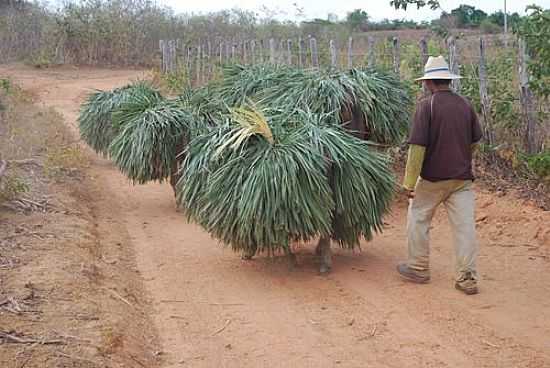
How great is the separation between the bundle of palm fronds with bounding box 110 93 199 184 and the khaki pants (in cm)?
332

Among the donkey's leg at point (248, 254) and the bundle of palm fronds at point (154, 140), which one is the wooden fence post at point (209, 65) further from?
the donkey's leg at point (248, 254)

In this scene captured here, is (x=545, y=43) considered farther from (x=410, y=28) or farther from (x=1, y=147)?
(x=410, y=28)

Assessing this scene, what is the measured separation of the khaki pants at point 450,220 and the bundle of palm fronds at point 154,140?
332 cm

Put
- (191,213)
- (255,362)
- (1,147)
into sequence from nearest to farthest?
1. (255,362)
2. (191,213)
3. (1,147)

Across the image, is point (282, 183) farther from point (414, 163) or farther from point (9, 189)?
point (9, 189)

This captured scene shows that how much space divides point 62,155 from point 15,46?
19733 millimetres

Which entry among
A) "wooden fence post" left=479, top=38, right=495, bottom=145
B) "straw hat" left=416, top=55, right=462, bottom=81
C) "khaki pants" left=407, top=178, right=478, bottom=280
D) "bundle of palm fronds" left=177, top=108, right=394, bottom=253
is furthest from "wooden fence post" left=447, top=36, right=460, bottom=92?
"khaki pants" left=407, top=178, right=478, bottom=280

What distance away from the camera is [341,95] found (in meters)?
8.12

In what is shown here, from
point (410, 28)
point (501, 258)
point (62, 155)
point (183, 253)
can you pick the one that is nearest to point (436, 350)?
point (501, 258)

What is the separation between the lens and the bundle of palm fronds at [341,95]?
26.6 ft

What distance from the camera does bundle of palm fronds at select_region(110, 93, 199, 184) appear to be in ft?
29.6

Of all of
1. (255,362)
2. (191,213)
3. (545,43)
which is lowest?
(255,362)

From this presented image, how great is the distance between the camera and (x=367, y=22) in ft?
110

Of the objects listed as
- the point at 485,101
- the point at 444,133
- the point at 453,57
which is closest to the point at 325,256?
the point at 444,133
